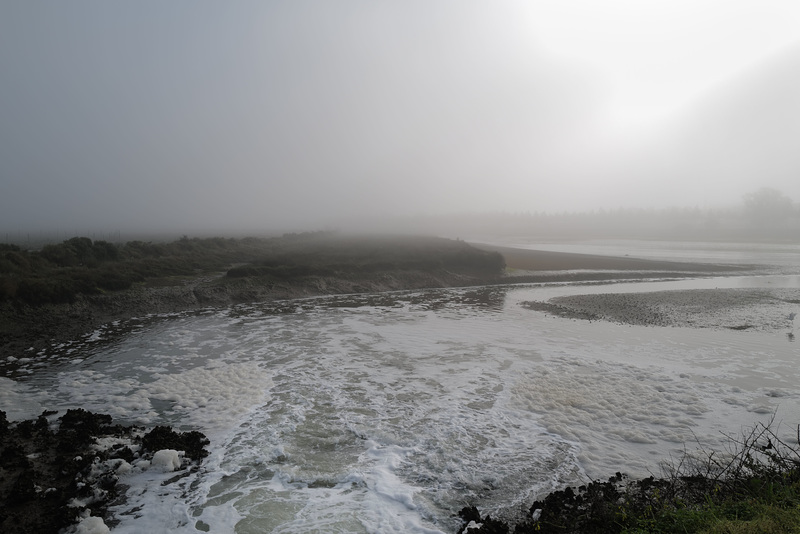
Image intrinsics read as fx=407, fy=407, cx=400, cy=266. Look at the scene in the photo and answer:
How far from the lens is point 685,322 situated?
63.3 ft

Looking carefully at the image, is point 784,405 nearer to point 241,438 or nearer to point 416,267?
point 241,438

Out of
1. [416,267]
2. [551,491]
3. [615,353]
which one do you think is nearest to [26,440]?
[551,491]

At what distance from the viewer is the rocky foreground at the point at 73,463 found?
18.0ft

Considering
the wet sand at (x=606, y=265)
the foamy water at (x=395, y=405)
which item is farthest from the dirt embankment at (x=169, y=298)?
the wet sand at (x=606, y=265)

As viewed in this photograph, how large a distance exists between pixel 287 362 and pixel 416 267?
2106cm

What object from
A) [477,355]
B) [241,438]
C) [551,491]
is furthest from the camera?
[477,355]

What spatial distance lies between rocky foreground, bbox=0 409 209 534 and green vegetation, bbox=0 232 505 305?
1311cm

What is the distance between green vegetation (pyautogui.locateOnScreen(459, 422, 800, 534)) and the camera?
4.44 metres

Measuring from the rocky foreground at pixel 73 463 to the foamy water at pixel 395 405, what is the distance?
0.34 meters

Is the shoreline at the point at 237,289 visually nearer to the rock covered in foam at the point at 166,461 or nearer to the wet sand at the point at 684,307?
the wet sand at the point at 684,307

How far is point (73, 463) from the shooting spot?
671cm

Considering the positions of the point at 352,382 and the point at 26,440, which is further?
the point at 352,382

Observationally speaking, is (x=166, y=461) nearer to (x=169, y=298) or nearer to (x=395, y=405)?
(x=395, y=405)

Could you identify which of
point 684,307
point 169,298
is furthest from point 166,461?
point 684,307
